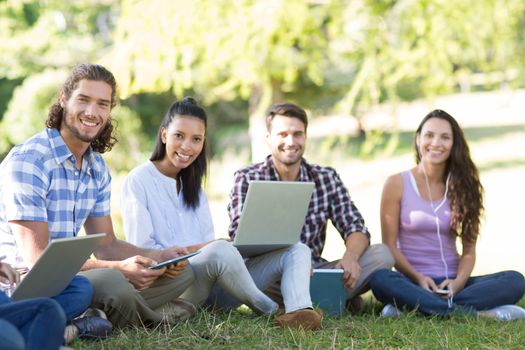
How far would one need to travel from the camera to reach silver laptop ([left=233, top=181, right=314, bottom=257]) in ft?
13.4

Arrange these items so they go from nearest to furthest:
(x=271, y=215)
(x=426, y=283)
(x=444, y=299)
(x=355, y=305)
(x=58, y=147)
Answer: (x=58, y=147)
(x=271, y=215)
(x=444, y=299)
(x=426, y=283)
(x=355, y=305)

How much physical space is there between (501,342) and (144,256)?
166 cm

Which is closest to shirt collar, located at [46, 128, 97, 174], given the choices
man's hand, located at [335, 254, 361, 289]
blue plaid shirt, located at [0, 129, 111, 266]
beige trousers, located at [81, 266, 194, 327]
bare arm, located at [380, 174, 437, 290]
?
blue plaid shirt, located at [0, 129, 111, 266]

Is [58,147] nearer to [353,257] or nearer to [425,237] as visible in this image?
[353,257]

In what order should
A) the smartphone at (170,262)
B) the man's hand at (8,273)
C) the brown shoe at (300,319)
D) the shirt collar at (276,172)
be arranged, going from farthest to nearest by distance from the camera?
the shirt collar at (276,172) < the brown shoe at (300,319) < the smartphone at (170,262) < the man's hand at (8,273)

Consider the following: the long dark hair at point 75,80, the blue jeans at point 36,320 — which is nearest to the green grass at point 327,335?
the blue jeans at point 36,320

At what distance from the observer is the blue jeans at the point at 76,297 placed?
344 cm

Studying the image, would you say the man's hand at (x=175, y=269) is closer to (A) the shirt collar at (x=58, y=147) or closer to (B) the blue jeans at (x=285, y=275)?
(B) the blue jeans at (x=285, y=275)

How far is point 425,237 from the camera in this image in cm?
496

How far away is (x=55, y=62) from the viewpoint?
13.5 m

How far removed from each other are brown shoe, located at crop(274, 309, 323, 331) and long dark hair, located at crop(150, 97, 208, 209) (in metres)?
0.83

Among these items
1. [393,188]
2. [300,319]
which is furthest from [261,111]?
[300,319]

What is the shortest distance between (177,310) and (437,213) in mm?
1665

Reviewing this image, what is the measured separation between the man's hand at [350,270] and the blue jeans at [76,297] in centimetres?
145
